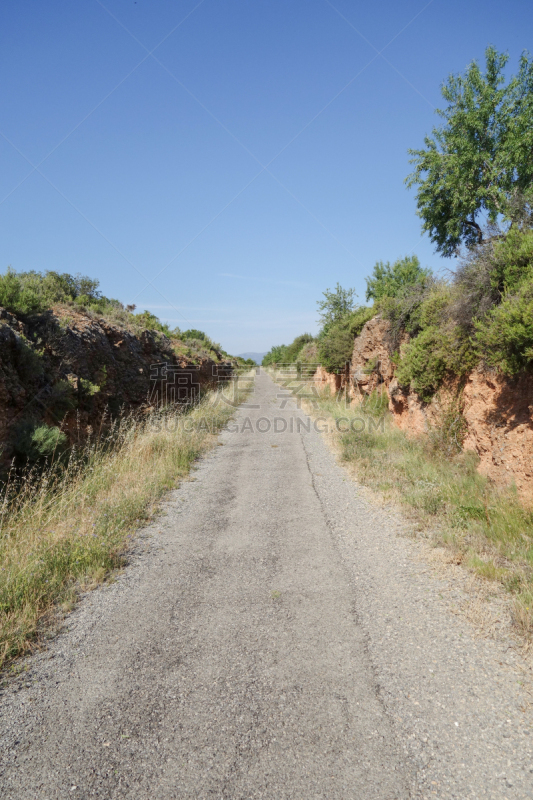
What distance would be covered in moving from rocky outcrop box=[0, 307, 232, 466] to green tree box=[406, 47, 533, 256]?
13003 millimetres

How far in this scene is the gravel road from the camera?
7.45 feet

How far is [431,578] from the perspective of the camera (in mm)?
4379

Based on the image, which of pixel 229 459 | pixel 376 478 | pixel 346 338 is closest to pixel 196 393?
pixel 346 338

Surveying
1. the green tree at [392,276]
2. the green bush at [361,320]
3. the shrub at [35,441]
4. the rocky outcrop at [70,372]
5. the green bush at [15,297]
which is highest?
the green tree at [392,276]

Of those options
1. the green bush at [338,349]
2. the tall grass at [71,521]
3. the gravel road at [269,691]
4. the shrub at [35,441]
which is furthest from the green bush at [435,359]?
the green bush at [338,349]

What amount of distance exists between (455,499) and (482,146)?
1638 cm

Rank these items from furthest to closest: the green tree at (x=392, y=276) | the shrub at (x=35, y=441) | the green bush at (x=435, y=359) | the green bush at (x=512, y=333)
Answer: the green tree at (x=392, y=276) → the green bush at (x=435, y=359) → the shrub at (x=35, y=441) → the green bush at (x=512, y=333)

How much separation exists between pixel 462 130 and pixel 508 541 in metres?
17.7

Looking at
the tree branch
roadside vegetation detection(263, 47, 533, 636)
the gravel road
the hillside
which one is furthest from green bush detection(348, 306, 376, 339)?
the gravel road

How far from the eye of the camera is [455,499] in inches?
235

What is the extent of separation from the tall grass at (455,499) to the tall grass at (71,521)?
429cm

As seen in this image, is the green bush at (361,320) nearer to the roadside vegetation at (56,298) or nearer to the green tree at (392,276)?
the green tree at (392,276)

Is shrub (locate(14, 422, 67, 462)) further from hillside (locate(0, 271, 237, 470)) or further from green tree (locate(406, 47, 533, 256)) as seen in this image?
green tree (locate(406, 47, 533, 256))

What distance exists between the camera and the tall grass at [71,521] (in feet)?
12.2
